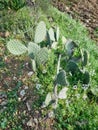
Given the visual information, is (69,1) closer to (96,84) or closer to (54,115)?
(96,84)

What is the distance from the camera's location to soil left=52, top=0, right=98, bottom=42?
7242mm

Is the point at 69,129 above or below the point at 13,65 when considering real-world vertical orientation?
below

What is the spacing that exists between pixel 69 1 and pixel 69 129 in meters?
3.46

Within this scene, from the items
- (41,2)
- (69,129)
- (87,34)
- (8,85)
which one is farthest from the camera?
(87,34)

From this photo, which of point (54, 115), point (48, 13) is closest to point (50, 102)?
point (54, 115)

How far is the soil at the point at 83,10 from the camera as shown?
7242 millimetres

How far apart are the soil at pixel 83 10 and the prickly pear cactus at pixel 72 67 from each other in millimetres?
1995

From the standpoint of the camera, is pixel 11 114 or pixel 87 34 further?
pixel 87 34

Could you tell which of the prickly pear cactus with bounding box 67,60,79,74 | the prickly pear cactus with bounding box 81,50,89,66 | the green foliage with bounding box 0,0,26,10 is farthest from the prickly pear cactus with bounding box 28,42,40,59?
the green foliage with bounding box 0,0,26,10

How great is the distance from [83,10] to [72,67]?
8.53ft

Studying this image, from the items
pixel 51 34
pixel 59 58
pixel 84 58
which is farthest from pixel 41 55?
pixel 84 58

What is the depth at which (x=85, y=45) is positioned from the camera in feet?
20.5

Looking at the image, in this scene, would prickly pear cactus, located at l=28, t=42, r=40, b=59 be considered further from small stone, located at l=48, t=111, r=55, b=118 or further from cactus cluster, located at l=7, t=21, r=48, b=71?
small stone, located at l=48, t=111, r=55, b=118

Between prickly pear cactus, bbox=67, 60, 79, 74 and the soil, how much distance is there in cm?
200
